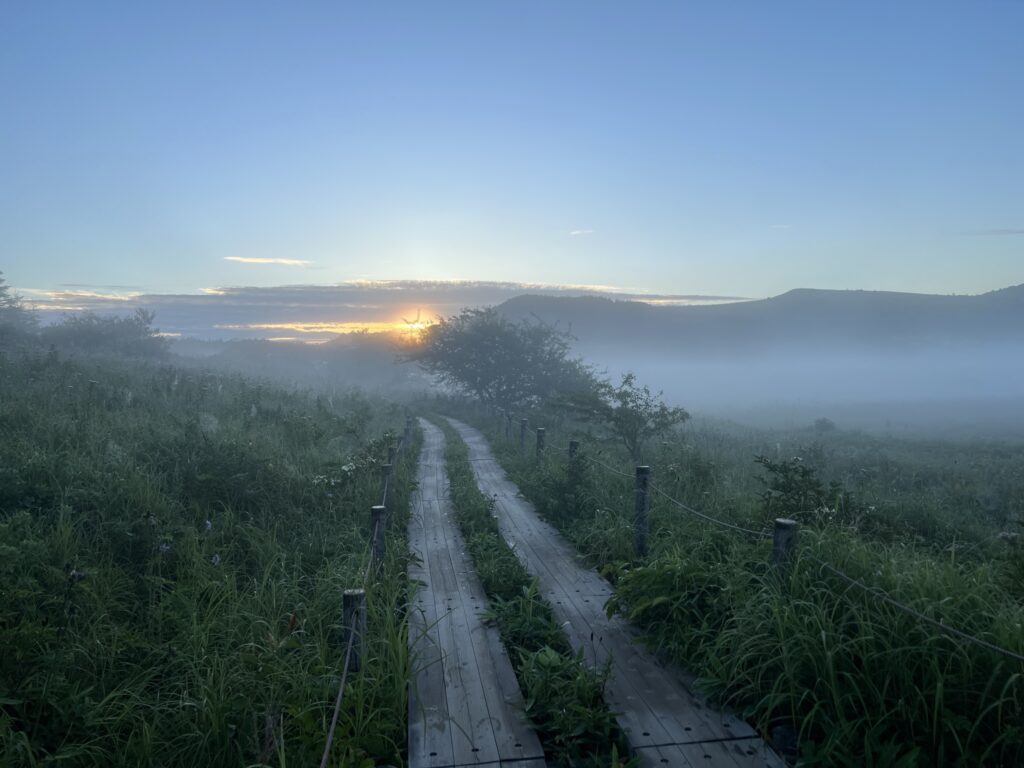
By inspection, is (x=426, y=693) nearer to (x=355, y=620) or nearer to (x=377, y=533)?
(x=355, y=620)

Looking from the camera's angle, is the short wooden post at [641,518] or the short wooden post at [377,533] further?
the short wooden post at [641,518]

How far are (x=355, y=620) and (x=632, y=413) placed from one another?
12.3m

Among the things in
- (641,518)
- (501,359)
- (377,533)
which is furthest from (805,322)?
(377,533)

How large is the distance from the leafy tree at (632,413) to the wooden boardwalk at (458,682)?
9.06 meters

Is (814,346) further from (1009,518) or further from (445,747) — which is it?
(445,747)

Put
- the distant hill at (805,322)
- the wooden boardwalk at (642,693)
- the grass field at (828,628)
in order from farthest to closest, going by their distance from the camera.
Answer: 1. the distant hill at (805,322)
2. the wooden boardwalk at (642,693)
3. the grass field at (828,628)

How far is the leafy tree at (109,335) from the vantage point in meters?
32.4

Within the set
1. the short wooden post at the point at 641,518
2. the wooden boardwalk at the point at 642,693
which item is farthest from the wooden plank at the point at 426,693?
the short wooden post at the point at 641,518

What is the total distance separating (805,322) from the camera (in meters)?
140

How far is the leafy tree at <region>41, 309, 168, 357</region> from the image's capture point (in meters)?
32.4

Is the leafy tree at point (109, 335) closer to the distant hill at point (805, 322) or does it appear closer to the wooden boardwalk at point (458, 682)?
the wooden boardwalk at point (458, 682)

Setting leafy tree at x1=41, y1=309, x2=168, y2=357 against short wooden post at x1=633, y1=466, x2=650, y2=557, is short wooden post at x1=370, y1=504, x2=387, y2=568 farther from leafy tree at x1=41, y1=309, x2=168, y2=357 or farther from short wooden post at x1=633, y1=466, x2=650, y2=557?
leafy tree at x1=41, y1=309, x2=168, y2=357

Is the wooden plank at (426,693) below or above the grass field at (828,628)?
below

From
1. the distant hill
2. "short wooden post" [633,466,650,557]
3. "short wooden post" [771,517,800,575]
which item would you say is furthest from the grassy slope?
the distant hill
